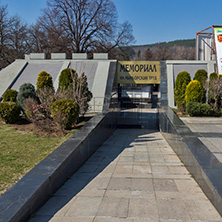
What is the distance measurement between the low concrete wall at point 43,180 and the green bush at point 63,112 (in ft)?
8.99

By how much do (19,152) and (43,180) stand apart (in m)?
3.39

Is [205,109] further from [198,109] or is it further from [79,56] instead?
[79,56]

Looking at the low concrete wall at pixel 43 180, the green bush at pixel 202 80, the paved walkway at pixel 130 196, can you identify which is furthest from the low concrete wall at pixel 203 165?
the green bush at pixel 202 80

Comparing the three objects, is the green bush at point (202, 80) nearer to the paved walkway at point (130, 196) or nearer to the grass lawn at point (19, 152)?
the grass lawn at point (19, 152)

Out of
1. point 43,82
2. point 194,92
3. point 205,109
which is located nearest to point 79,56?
point 43,82

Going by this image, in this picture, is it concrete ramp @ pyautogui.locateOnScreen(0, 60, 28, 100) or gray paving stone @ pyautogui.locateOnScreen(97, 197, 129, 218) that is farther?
concrete ramp @ pyautogui.locateOnScreen(0, 60, 28, 100)

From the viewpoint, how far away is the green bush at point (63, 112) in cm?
972

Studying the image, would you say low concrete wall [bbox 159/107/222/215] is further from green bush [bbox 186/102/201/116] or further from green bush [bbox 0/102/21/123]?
green bush [bbox 186/102/201/116]

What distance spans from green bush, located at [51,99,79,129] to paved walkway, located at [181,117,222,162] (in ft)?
16.7

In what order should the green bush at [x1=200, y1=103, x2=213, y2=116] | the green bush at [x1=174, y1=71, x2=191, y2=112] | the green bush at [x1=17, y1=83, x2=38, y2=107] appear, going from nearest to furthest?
the green bush at [x1=17, y1=83, x2=38, y2=107] → the green bush at [x1=200, y1=103, x2=213, y2=116] → the green bush at [x1=174, y1=71, x2=191, y2=112]

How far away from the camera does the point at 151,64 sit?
20.7 m

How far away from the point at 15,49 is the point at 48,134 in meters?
30.9

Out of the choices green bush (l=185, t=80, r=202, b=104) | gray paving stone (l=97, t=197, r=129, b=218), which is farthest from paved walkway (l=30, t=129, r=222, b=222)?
green bush (l=185, t=80, r=202, b=104)

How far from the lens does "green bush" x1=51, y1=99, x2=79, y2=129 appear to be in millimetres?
9723
